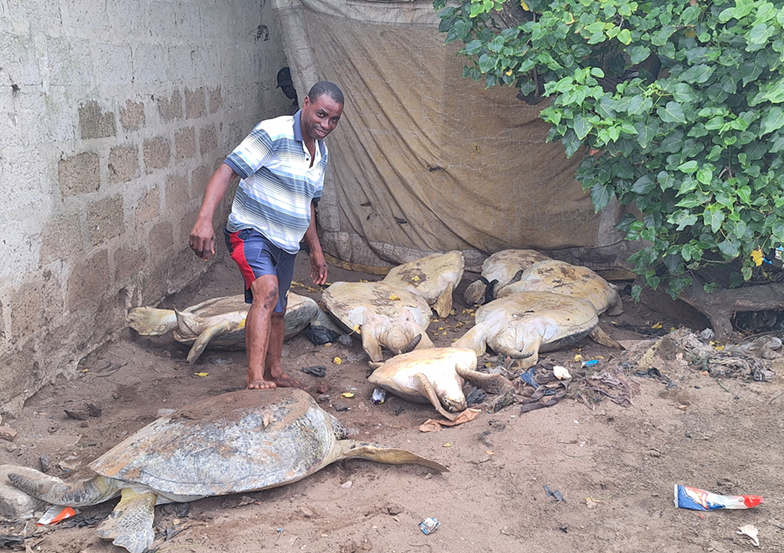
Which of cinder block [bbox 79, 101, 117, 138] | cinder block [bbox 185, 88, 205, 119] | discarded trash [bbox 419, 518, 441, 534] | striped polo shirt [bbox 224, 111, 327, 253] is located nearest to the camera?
discarded trash [bbox 419, 518, 441, 534]

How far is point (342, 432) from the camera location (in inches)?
116

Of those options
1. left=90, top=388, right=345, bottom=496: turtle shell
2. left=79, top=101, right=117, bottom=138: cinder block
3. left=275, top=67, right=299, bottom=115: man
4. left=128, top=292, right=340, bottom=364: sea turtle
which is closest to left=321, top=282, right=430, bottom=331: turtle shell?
left=128, top=292, right=340, bottom=364: sea turtle

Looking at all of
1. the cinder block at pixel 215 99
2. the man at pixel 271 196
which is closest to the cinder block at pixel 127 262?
the man at pixel 271 196

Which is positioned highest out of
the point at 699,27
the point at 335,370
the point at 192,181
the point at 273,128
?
the point at 699,27

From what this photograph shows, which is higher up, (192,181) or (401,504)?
(192,181)

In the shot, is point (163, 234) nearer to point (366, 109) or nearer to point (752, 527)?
point (366, 109)

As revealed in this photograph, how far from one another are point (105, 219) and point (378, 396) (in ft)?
A: 5.91

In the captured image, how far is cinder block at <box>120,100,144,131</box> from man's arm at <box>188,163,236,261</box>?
1.22m

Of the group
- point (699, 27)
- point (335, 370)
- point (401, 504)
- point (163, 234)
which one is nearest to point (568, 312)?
point (335, 370)

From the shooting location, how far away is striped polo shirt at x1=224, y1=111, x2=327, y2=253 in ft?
10.1

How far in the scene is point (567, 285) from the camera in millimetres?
4609

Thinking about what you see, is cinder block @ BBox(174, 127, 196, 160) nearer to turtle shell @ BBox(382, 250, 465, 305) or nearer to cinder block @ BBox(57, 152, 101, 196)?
cinder block @ BBox(57, 152, 101, 196)

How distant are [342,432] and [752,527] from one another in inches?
64.2

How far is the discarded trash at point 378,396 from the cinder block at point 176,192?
77.0 inches
